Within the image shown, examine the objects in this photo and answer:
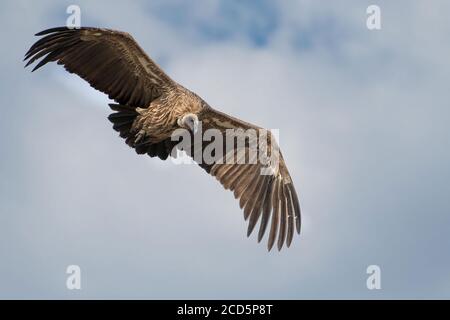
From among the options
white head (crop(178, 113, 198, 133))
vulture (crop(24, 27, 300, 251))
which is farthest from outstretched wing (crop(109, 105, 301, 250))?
white head (crop(178, 113, 198, 133))

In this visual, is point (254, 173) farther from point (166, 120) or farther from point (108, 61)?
point (108, 61)

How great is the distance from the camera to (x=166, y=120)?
62.3 ft

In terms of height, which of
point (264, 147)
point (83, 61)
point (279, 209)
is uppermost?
point (83, 61)

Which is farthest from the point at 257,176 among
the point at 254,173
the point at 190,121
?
the point at 190,121

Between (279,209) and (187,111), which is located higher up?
(187,111)

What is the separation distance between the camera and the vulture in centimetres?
1848

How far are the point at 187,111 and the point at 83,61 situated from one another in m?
2.05

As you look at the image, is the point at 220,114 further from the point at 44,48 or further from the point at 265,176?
the point at 44,48

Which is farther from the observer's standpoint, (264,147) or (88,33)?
(264,147)

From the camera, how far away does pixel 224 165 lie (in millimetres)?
20500

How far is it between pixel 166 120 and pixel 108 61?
57.9 inches

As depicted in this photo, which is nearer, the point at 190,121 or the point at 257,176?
the point at 190,121

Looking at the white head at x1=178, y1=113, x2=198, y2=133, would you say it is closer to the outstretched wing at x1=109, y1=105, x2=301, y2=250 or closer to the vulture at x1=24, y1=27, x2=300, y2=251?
the vulture at x1=24, y1=27, x2=300, y2=251

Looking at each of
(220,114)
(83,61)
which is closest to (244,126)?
(220,114)
